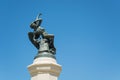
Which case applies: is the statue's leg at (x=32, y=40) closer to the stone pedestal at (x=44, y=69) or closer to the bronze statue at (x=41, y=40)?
the bronze statue at (x=41, y=40)

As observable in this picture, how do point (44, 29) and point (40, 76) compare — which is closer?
point (40, 76)

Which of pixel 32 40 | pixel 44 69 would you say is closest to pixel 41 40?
pixel 32 40

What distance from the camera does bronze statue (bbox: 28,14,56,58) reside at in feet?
61.5

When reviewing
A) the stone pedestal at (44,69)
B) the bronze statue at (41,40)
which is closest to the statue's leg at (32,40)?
the bronze statue at (41,40)

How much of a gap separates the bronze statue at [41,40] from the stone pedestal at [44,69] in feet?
1.63

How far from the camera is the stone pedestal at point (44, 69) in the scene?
17.9 m

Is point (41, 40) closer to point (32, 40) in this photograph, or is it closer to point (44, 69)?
point (32, 40)

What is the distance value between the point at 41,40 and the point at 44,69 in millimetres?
2059

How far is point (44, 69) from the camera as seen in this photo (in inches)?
705

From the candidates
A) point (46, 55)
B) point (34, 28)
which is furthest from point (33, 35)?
point (46, 55)

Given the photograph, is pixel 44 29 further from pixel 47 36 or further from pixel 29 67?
pixel 29 67

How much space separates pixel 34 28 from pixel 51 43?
4.53 feet

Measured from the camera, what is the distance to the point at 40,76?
703 inches

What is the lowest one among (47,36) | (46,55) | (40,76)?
(40,76)
